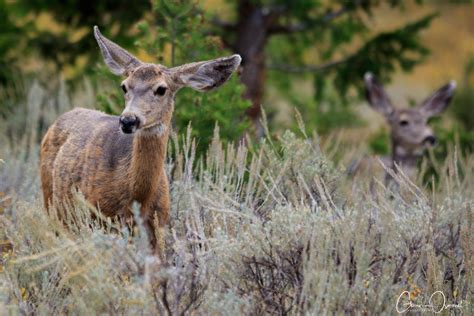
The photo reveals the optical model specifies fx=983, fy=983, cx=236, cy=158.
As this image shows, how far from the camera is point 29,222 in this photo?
219 inches

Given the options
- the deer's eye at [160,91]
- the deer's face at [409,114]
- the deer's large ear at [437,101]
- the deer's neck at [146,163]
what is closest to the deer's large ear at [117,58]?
the deer's eye at [160,91]

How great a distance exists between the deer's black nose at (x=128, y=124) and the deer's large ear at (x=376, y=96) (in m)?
6.32

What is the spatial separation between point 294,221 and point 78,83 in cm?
812

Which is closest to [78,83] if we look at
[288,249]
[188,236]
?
[188,236]

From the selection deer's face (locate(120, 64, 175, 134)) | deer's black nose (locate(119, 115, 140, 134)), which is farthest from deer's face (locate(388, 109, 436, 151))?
deer's black nose (locate(119, 115, 140, 134))

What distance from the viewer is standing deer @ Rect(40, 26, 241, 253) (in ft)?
21.8

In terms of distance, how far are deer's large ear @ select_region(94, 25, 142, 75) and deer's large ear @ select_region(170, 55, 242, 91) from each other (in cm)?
35

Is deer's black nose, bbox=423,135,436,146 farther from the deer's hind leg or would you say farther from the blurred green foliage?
the deer's hind leg

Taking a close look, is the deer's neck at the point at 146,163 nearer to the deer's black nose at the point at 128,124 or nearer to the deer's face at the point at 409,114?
the deer's black nose at the point at 128,124

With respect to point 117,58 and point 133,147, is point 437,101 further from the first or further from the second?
point 133,147

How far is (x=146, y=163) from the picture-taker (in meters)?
Answer: 6.70

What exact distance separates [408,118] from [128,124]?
6616mm

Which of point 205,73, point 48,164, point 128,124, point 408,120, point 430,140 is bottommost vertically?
point 430,140

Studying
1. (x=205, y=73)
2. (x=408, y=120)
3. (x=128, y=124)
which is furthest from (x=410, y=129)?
(x=128, y=124)
